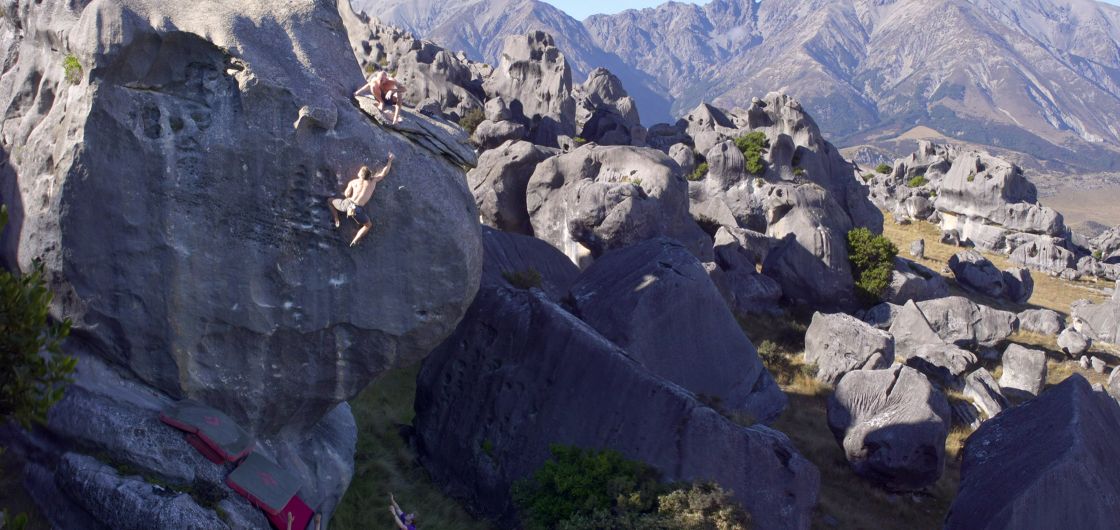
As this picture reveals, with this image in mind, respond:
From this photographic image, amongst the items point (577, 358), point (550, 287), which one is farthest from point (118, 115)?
point (550, 287)

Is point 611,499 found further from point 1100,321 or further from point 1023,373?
point 1100,321

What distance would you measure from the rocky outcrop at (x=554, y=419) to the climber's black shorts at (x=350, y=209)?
5.15 m

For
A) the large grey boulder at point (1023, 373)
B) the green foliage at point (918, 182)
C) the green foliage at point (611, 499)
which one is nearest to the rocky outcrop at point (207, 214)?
the green foliage at point (611, 499)

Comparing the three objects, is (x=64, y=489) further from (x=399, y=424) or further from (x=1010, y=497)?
(x=1010, y=497)

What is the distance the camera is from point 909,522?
59.1 ft

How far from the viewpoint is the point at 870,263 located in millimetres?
33750

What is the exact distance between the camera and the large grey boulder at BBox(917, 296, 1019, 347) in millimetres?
30781

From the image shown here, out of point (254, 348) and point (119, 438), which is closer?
point (119, 438)

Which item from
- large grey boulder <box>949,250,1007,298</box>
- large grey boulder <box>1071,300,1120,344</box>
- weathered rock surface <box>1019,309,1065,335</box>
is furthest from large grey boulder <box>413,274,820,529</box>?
large grey boulder <box>949,250,1007,298</box>

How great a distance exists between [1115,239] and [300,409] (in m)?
77.5

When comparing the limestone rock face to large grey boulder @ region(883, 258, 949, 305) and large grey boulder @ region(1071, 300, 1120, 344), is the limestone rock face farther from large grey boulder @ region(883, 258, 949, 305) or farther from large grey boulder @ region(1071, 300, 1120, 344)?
large grey boulder @ region(1071, 300, 1120, 344)

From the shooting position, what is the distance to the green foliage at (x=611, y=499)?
42.2 ft

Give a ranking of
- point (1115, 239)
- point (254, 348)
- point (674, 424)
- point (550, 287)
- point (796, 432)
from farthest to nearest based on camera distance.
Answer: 1. point (1115, 239)
2. point (550, 287)
3. point (796, 432)
4. point (674, 424)
5. point (254, 348)

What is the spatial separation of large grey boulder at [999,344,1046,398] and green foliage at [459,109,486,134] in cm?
3420
